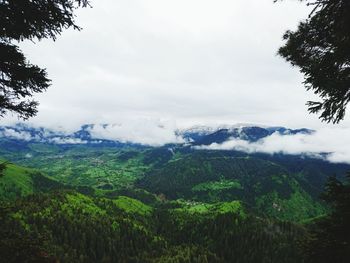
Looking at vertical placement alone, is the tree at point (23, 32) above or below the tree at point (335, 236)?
above

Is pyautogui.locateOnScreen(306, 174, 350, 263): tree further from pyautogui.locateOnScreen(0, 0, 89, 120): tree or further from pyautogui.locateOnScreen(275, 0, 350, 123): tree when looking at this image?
pyautogui.locateOnScreen(0, 0, 89, 120): tree

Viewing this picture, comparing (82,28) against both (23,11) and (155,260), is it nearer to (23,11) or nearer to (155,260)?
(23,11)

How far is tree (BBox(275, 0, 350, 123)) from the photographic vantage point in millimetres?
11617

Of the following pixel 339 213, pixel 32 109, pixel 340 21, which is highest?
pixel 340 21

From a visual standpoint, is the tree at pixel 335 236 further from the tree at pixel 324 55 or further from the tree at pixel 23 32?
the tree at pixel 23 32

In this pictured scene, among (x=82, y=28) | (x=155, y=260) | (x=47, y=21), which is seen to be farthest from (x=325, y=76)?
(x=155, y=260)

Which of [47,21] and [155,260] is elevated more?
[47,21]

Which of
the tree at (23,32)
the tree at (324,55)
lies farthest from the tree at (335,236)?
the tree at (23,32)

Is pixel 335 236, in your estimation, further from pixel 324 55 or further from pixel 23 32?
pixel 23 32

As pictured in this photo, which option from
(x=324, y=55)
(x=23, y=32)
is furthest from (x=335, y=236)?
(x=23, y=32)

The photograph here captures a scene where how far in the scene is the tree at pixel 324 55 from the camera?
1162 cm

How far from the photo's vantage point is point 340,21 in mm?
10492

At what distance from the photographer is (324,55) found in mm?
13648

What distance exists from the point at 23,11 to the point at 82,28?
221 centimetres
